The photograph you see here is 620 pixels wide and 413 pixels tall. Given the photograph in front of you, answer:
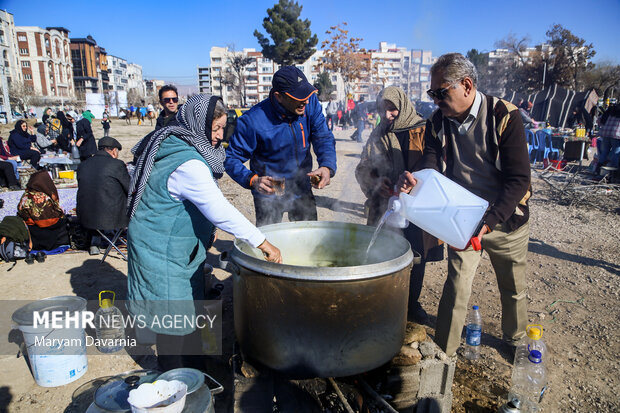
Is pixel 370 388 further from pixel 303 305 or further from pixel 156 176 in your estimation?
pixel 156 176

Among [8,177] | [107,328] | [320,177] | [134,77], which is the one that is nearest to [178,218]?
[320,177]

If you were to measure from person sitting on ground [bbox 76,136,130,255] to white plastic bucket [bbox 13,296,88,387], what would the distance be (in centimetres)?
206

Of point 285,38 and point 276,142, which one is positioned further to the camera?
point 285,38

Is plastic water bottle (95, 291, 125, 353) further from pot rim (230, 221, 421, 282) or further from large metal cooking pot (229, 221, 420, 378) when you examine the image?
pot rim (230, 221, 421, 282)

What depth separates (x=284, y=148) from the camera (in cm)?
310

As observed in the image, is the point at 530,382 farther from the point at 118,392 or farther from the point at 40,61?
the point at 40,61

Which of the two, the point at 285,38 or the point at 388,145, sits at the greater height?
the point at 285,38

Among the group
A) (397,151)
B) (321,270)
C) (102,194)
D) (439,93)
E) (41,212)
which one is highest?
(439,93)

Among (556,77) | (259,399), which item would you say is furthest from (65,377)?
(556,77)

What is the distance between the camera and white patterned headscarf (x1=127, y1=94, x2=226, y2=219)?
2072 millimetres

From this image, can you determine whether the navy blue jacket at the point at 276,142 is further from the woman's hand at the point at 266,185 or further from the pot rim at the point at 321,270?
the pot rim at the point at 321,270

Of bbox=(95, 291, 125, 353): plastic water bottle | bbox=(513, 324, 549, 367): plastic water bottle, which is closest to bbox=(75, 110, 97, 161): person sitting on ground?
bbox=(95, 291, 125, 353): plastic water bottle

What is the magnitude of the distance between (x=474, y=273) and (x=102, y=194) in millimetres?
4305

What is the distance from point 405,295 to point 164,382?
1.28 meters
